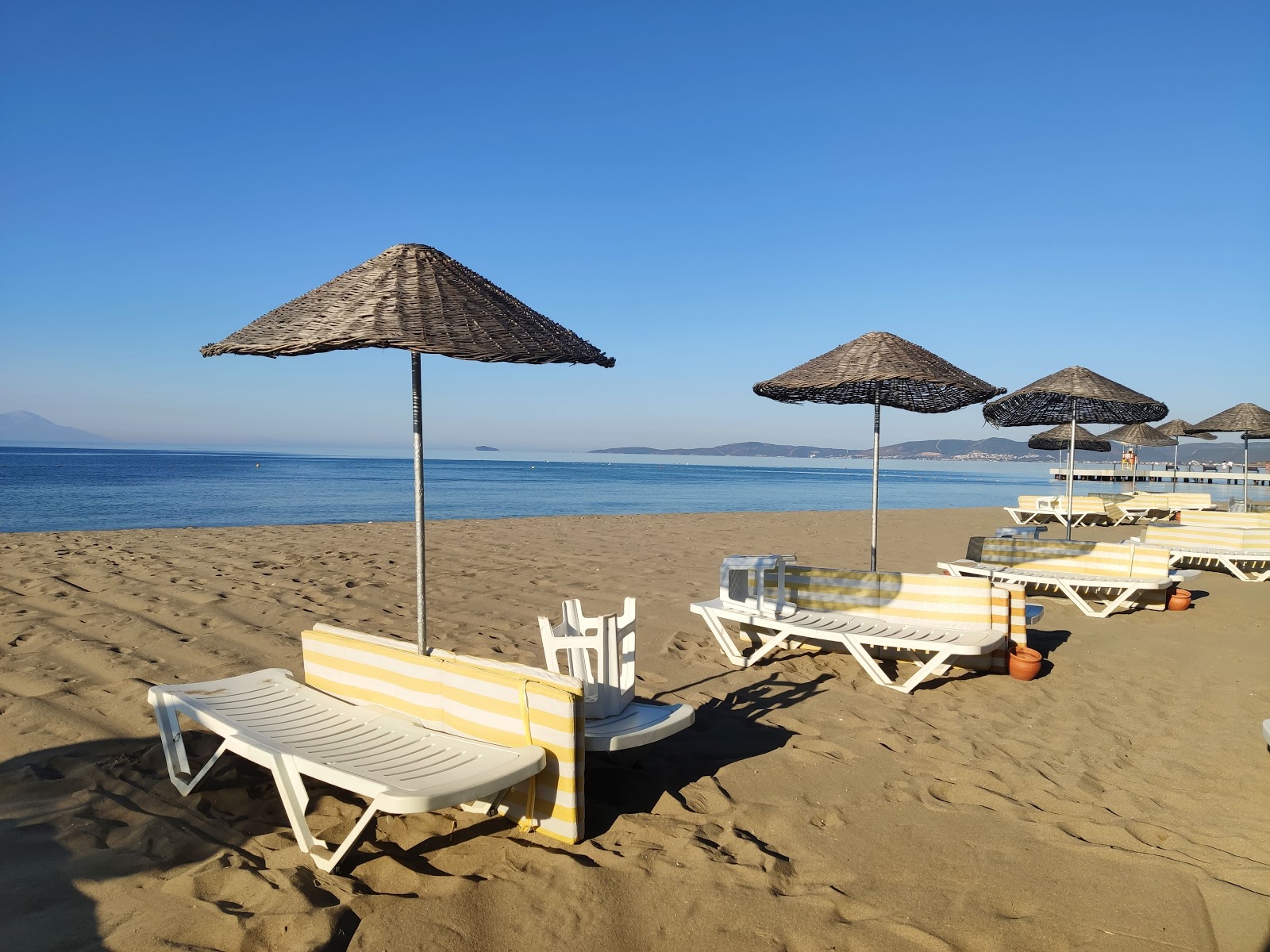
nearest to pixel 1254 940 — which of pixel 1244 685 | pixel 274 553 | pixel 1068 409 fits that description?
pixel 1244 685

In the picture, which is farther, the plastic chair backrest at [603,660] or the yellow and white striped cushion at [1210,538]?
the yellow and white striped cushion at [1210,538]

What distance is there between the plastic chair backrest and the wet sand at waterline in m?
0.40

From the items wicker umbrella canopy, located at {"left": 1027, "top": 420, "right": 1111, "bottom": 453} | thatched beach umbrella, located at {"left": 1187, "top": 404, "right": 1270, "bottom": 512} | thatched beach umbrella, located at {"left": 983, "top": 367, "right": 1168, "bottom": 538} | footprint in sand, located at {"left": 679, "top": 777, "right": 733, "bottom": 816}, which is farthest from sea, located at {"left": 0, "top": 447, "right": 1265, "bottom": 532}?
footprint in sand, located at {"left": 679, "top": 777, "right": 733, "bottom": 816}

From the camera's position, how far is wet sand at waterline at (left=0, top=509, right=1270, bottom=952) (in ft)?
8.17

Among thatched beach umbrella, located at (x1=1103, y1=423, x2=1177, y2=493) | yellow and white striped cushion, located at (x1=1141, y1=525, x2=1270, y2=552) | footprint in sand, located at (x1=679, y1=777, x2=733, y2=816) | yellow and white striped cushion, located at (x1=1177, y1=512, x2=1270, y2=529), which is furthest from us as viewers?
thatched beach umbrella, located at (x1=1103, y1=423, x2=1177, y2=493)

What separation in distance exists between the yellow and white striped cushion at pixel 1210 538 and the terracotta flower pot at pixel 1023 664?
24.2ft

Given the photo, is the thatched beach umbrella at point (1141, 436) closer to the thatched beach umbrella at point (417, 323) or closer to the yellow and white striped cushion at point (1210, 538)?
the yellow and white striped cushion at point (1210, 538)

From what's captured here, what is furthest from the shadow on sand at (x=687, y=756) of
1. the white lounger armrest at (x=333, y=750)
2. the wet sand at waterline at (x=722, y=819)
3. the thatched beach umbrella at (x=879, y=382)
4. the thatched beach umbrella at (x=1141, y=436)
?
the thatched beach umbrella at (x=1141, y=436)

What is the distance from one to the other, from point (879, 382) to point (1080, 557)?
12.5 feet

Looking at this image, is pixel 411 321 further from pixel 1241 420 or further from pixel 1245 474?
pixel 1245 474

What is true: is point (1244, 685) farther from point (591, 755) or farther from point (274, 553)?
point (274, 553)

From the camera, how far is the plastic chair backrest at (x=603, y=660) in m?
3.56

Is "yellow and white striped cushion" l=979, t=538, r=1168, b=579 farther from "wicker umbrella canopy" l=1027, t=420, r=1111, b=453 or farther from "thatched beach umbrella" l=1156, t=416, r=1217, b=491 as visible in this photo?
"thatched beach umbrella" l=1156, t=416, r=1217, b=491

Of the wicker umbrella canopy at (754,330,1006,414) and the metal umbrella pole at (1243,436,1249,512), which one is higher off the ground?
the wicker umbrella canopy at (754,330,1006,414)
